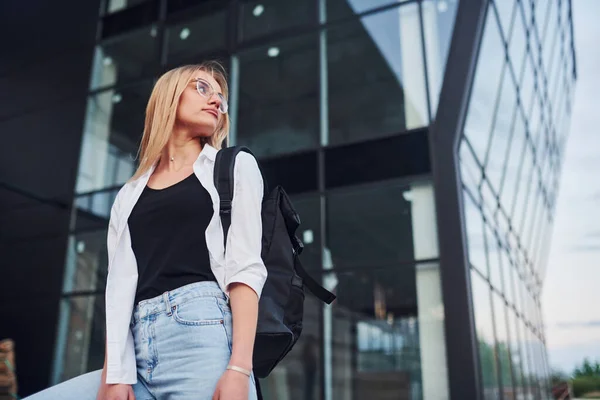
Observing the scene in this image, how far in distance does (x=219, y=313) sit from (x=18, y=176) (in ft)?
42.2

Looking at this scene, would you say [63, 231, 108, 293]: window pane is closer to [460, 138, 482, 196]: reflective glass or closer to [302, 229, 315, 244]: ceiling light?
[302, 229, 315, 244]: ceiling light

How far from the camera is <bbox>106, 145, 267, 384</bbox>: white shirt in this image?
4.67 ft

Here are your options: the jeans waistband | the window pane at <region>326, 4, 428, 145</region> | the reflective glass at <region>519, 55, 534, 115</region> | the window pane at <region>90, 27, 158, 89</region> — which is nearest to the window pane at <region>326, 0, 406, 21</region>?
the window pane at <region>326, 4, 428, 145</region>

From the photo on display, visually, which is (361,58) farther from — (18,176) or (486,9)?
(18,176)

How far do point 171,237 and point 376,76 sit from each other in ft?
25.9

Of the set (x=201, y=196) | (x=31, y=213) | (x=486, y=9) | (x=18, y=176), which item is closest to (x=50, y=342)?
(x=31, y=213)

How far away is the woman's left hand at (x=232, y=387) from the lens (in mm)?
1280

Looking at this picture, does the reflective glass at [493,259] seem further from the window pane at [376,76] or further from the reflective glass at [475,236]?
the window pane at [376,76]

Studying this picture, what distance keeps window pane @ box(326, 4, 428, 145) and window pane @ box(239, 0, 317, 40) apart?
746mm

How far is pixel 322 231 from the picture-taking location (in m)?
8.44

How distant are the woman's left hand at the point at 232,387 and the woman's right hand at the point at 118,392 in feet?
0.90

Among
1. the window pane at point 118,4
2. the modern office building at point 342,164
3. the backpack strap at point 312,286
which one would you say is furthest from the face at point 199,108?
the window pane at point 118,4

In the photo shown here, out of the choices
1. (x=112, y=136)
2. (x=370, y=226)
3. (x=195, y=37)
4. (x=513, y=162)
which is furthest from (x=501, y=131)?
(x=112, y=136)

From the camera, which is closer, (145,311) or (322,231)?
(145,311)
